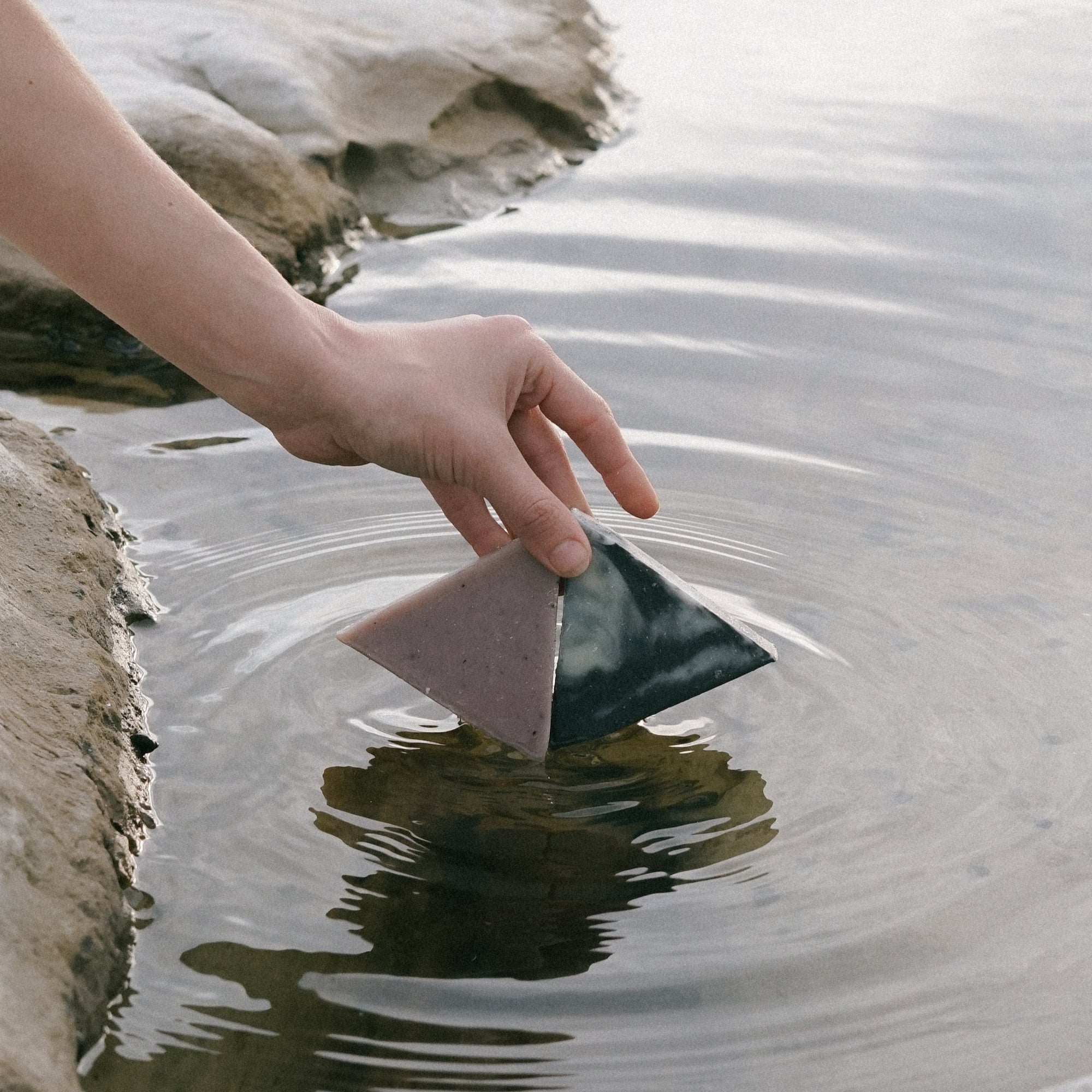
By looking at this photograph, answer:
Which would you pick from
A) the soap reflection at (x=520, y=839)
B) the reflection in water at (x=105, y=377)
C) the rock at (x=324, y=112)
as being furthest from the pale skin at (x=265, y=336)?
the rock at (x=324, y=112)

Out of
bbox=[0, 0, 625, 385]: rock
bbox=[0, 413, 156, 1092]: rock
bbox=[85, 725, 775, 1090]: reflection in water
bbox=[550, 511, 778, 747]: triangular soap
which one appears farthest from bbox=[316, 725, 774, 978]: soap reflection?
bbox=[0, 0, 625, 385]: rock

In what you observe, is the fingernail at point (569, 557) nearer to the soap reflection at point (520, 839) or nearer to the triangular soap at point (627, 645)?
the triangular soap at point (627, 645)

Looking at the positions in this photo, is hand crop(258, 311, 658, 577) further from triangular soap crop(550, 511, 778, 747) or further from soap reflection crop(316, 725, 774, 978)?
soap reflection crop(316, 725, 774, 978)

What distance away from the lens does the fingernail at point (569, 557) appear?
2637 millimetres

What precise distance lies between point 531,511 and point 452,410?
213 mm

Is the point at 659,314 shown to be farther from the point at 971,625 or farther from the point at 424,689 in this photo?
the point at 424,689

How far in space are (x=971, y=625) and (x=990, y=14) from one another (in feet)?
17.3

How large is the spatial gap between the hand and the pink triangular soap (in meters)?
0.09

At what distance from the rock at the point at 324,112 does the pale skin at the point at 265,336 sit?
7.47 ft

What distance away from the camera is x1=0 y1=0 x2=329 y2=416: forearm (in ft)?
7.25

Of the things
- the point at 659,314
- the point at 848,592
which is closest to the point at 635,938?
the point at 848,592

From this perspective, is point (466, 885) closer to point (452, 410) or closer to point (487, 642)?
point (487, 642)

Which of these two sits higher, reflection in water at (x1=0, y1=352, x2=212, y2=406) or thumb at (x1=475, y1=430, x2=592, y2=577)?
thumb at (x1=475, y1=430, x2=592, y2=577)

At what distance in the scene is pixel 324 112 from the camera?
5891 mm
